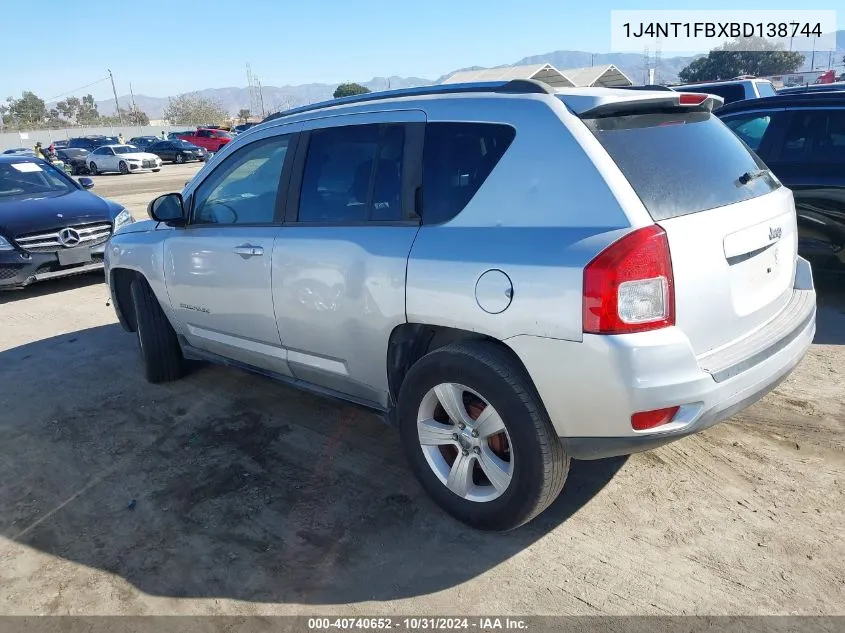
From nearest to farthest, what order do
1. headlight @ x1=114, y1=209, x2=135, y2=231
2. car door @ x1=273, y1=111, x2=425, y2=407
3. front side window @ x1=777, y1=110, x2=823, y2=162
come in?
car door @ x1=273, y1=111, x2=425, y2=407, front side window @ x1=777, y1=110, x2=823, y2=162, headlight @ x1=114, y1=209, x2=135, y2=231

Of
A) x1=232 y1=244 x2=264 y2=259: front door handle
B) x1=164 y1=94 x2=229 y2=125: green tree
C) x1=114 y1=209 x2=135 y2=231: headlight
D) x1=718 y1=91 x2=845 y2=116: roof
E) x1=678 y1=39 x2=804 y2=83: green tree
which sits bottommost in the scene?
x1=114 y1=209 x2=135 y2=231: headlight

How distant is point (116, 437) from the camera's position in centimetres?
402

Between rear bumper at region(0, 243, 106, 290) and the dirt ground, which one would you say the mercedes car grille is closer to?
rear bumper at region(0, 243, 106, 290)

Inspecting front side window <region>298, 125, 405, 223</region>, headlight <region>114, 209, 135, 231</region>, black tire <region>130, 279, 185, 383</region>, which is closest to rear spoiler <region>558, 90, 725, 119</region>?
front side window <region>298, 125, 405, 223</region>

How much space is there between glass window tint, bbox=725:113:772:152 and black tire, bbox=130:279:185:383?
17.5 feet

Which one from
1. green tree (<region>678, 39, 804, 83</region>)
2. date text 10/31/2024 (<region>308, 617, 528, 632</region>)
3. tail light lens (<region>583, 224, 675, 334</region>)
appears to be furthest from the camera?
green tree (<region>678, 39, 804, 83</region>)

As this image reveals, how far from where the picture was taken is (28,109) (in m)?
99.1

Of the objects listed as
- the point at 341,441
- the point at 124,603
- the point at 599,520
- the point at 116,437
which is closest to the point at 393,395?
the point at 341,441

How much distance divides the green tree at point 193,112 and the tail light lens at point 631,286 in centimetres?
9824

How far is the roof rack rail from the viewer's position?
279cm

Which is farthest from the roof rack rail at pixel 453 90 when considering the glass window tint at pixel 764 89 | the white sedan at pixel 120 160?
the white sedan at pixel 120 160

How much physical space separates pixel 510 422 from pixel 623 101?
1384 millimetres

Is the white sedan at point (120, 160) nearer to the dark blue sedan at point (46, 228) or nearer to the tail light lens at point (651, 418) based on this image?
the dark blue sedan at point (46, 228)

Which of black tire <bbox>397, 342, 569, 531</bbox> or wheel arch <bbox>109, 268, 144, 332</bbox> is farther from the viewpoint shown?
wheel arch <bbox>109, 268, 144, 332</bbox>
